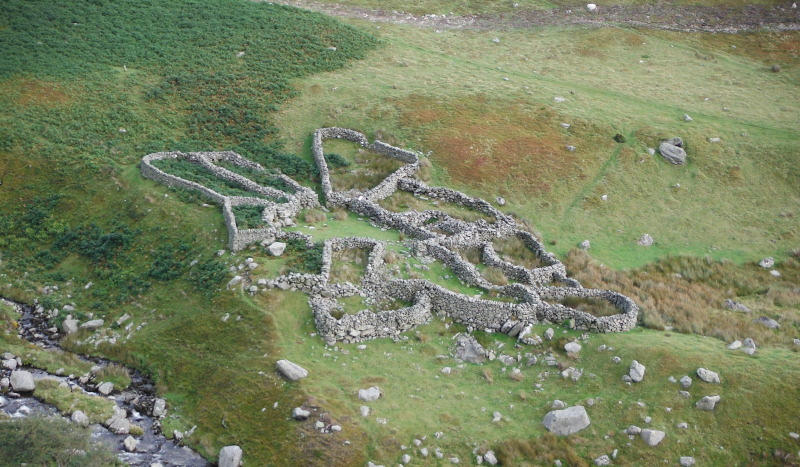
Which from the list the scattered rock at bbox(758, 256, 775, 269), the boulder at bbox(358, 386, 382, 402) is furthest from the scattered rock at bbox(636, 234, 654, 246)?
the boulder at bbox(358, 386, 382, 402)

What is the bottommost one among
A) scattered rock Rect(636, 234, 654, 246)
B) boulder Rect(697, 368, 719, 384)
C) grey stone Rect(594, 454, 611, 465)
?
scattered rock Rect(636, 234, 654, 246)

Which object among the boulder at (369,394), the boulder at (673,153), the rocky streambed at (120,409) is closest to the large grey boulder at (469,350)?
the boulder at (369,394)

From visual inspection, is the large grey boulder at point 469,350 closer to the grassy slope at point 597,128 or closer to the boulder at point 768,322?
the grassy slope at point 597,128

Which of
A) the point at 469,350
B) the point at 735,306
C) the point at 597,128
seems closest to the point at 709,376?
the point at 469,350

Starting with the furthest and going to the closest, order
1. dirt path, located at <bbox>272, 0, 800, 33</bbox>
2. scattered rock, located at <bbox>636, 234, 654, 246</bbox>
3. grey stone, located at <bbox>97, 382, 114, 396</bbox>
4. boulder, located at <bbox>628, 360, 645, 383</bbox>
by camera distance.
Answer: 1. dirt path, located at <bbox>272, 0, 800, 33</bbox>
2. scattered rock, located at <bbox>636, 234, 654, 246</bbox>
3. grey stone, located at <bbox>97, 382, 114, 396</bbox>
4. boulder, located at <bbox>628, 360, 645, 383</bbox>

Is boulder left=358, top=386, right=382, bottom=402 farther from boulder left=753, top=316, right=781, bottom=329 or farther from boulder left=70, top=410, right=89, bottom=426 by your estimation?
boulder left=753, top=316, right=781, bottom=329

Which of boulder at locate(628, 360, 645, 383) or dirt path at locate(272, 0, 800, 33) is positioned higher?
dirt path at locate(272, 0, 800, 33)
